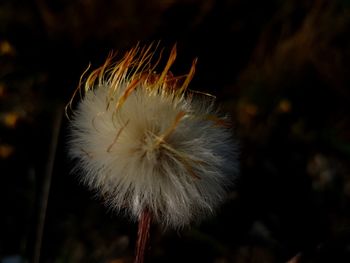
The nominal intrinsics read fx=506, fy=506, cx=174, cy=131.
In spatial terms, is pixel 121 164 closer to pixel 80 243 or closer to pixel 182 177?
pixel 182 177

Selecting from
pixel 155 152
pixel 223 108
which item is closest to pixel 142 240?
pixel 155 152

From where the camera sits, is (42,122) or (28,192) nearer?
(28,192)

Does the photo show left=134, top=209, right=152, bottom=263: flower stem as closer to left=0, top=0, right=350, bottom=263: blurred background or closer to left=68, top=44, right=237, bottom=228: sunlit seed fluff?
left=68, top=44, right=237, bottom=228: sunlit seed fluff

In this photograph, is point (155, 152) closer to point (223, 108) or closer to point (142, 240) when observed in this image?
point (142, 240)

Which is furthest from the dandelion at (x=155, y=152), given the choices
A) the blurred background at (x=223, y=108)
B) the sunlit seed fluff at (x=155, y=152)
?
the blurred background at (x=223, y=108)

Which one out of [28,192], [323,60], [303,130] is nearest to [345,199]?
[303,130]
